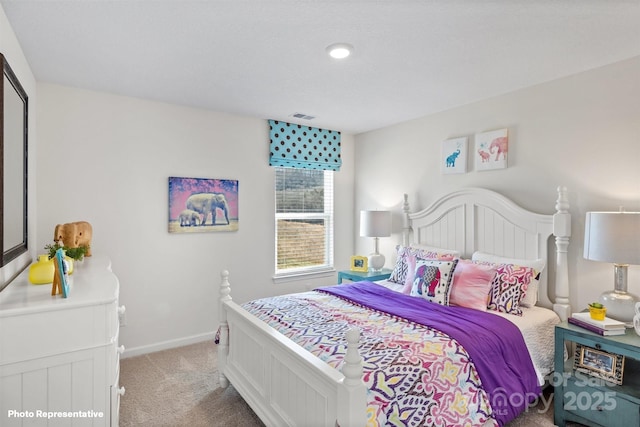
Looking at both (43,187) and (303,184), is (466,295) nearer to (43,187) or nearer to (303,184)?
(303,184)

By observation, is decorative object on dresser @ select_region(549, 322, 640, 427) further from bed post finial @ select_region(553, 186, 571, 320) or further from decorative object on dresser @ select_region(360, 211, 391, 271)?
decorative object on dresser @ select_region(360, 211, 391, 271)

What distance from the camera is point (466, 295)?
2.57 meters

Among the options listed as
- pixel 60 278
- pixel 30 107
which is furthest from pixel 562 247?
pixel 30 107

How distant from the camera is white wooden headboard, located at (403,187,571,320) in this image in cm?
262

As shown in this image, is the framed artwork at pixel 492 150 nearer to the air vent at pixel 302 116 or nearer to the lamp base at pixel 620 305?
the lamp base at pixel 620 305

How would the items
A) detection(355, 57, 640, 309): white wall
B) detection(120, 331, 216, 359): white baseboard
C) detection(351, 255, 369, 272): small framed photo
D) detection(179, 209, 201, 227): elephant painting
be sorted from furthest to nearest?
detection(351, 255, 369, 272): small framed photo < detection(179, 209, 201, 227): elephant painting < detection(120, 331, 216, 359): white baseboard < detection(355, 57, 640, 309): white wall

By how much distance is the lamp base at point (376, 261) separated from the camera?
406 cm

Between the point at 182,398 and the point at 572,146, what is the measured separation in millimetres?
3491

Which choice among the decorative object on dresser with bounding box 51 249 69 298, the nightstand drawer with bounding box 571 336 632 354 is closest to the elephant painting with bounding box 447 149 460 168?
the nightstand drawer with bounding box 571 336 632 354

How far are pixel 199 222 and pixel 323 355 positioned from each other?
2.28 meters

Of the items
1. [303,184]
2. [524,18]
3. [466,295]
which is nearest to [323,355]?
[466,295]

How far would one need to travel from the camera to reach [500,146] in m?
3.10

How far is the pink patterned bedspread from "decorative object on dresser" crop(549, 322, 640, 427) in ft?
2.18

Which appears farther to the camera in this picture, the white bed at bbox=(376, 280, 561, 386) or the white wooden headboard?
the white wooden headboard
